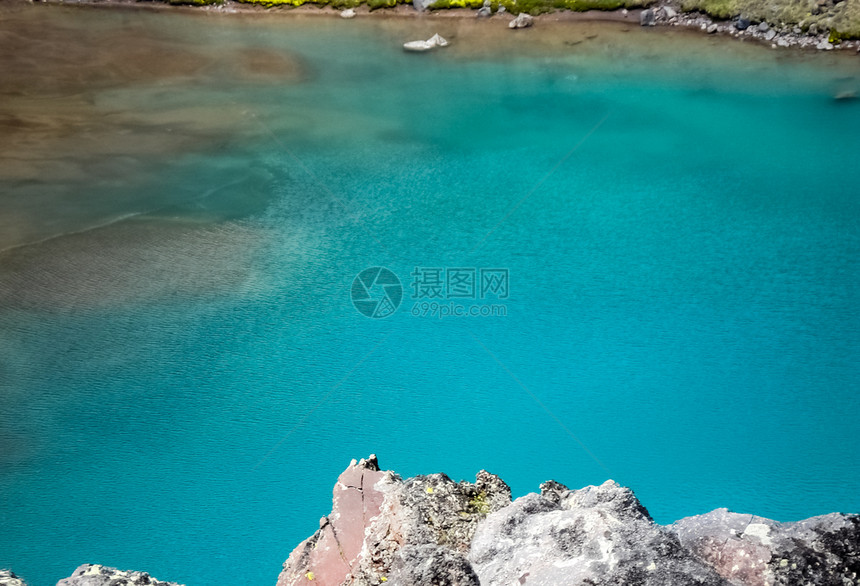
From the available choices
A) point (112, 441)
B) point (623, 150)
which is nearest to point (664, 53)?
point (623, 150)

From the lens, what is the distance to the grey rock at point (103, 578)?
21.0 ft

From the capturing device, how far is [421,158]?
18.4 meters

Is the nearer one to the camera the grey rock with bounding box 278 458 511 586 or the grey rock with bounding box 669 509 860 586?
the grey rock with bounding box 669 509 860 586

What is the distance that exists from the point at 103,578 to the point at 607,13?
23043 millimetres

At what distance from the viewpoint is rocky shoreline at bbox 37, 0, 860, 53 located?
2219cm

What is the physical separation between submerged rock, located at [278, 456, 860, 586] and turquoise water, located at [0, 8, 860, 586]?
410cm

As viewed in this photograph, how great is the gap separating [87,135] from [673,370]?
1505 cm

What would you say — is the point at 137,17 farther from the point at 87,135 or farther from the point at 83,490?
the point at 83,490

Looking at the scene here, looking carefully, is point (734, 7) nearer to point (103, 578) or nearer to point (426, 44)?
point (426, 44)

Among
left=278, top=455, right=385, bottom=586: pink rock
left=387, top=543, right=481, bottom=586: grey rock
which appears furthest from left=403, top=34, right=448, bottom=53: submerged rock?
left=387, top=543, right=481, bottom=586: grey rock

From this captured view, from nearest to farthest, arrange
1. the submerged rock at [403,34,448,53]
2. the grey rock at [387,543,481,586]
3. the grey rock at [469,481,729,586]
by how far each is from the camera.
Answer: the grey rock at [469,481,729,586], the grey rock at [387,543,481,586], the submerged rock at [403,34,448,53]

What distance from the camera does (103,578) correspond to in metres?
6.48

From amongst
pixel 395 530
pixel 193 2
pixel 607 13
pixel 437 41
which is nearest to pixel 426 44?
pixel 437 41

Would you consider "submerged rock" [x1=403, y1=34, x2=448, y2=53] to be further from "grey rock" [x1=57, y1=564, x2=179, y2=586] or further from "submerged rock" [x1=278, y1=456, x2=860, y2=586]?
"grey rock" [x1=57, y1=564, x2=179, y2=586]
